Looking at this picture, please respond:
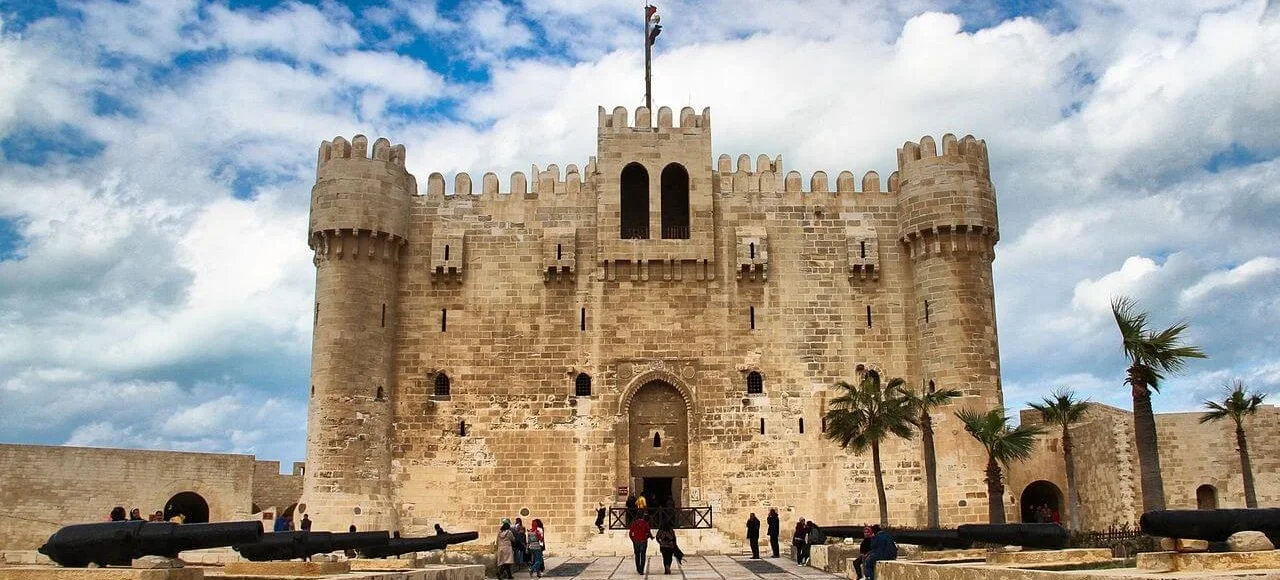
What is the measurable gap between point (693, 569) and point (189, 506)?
1945 centimetres

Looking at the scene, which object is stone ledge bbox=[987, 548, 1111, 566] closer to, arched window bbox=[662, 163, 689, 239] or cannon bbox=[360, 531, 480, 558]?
cannon bbox=[360, 531, 480, 558]

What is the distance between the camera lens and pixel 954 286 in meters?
26.6

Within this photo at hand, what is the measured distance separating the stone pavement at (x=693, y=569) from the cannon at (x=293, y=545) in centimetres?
453

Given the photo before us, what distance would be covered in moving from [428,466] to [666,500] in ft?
20.2

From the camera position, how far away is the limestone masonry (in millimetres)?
26188

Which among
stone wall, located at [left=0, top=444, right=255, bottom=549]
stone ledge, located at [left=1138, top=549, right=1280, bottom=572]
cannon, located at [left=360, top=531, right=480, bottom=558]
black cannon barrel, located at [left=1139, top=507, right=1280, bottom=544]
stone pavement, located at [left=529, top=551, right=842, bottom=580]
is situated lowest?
stone pavement, located at [left=529, top=551, right=842, bottom=580]

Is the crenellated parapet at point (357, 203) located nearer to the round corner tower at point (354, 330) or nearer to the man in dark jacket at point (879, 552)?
the round corner tower at point (354, 330)

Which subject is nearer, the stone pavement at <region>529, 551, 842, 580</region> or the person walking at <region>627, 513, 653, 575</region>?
the stone pavement at <region>529, 551, 842, 580</region>

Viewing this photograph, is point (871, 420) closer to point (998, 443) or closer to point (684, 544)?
point (998, 443)

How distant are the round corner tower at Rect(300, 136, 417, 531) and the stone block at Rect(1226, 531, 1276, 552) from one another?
20.5m

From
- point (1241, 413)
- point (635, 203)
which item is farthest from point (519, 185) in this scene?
point (1241, 413)

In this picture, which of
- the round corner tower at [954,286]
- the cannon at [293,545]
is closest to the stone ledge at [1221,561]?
the cannon at [293,545]

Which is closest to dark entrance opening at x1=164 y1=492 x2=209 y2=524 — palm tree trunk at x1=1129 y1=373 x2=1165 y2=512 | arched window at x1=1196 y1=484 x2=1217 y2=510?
palm tree trunk at x1=1129 y1=373 x2=1165 y2=512

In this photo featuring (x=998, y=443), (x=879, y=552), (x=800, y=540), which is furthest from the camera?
(x=998, y=443)
